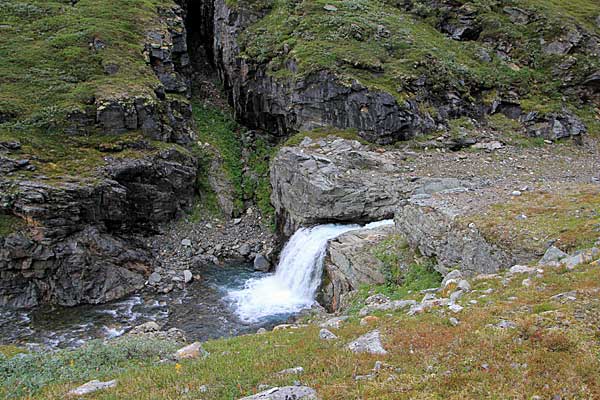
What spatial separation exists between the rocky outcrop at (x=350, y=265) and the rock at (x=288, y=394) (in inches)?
483

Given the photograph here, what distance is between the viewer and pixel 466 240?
1485 centimetres

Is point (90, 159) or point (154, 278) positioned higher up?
point (90, 159)

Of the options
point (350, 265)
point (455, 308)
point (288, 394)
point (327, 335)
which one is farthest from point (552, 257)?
point (350, 265)

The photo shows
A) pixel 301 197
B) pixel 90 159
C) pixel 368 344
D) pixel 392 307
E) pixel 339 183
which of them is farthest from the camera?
pixel 90 159

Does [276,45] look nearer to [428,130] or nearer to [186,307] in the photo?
[428,130]

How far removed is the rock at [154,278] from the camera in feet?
88.5

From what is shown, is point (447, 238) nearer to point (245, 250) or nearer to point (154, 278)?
point (245, 250)

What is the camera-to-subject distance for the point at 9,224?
24672mm

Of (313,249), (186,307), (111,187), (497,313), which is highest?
(497,313)

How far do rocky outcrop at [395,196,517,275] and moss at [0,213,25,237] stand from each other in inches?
877

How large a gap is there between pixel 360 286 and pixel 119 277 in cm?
1626

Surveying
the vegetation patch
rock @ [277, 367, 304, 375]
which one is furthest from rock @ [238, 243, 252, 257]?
rock @ [277, 367, 304, 375]

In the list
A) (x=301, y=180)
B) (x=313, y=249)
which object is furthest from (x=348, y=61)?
(x=313, y=249)

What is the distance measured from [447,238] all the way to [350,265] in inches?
231
